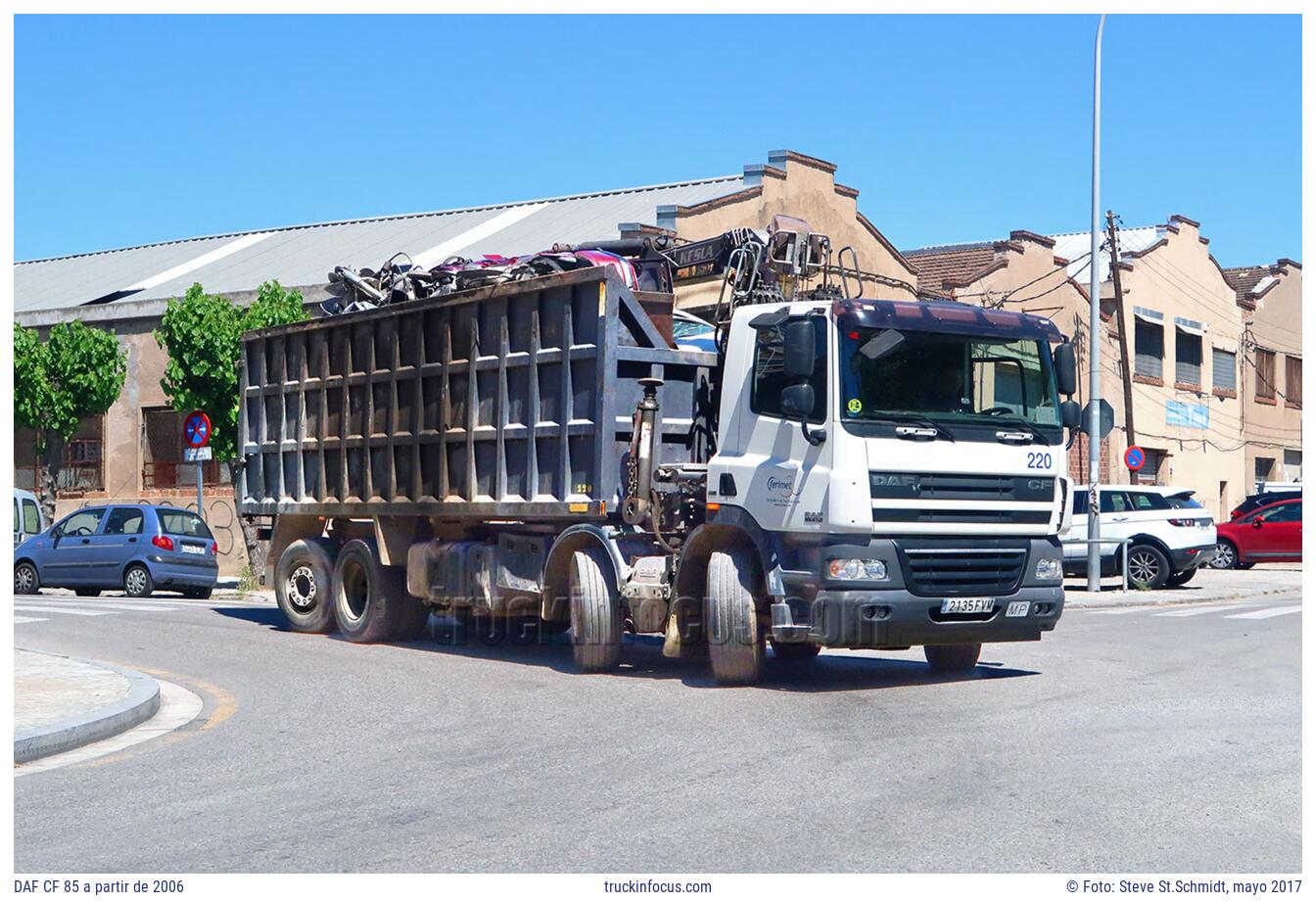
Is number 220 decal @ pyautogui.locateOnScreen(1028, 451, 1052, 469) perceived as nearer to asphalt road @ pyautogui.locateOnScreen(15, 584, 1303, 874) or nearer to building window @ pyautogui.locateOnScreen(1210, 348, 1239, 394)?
asphalt road @ pyautogui.locateOnScreen(15, 584, 1303, 874)

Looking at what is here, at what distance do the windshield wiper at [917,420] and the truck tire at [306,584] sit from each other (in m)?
7.53

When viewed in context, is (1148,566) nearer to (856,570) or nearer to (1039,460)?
(1039,460)

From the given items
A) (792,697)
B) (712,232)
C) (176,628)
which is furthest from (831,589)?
(712,232)

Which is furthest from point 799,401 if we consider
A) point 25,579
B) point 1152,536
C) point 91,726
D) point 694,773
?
point 25,579

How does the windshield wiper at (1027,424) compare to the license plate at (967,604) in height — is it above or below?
above

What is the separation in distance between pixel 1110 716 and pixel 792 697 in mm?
2288

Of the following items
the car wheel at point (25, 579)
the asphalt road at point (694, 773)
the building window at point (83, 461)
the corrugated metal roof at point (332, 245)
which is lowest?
the car wheel at point (25, 579)

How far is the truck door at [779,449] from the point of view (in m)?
Answer: 11.7

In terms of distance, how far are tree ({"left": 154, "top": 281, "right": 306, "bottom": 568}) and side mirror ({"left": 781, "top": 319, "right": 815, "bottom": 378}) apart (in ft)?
67.3

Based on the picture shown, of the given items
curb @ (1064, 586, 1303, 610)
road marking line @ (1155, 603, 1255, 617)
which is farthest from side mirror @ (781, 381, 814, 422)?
curb @ (1064, 586, 1303, 610)

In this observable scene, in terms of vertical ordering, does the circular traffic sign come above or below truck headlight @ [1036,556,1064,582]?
above

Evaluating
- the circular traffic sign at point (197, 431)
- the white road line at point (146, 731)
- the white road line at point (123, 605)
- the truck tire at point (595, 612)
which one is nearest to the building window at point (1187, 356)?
the circular traffic sign at point (197, 431)

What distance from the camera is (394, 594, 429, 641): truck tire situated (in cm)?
1636

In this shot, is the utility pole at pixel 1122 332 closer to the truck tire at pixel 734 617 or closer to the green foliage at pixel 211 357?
the green foliage at pixel 211 357
